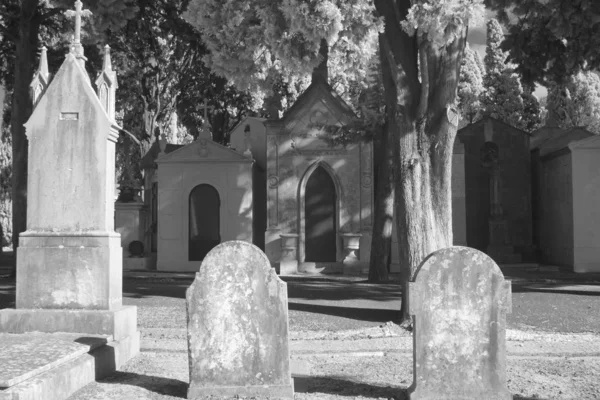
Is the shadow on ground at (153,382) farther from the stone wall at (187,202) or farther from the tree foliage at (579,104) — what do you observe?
the tree foliage at (579,104)

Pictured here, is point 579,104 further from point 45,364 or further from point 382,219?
point 45,364

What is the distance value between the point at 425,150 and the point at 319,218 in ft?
39.4

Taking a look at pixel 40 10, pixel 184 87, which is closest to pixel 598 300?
pixel 40 10

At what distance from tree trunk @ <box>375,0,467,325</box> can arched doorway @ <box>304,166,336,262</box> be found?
11.5 meters

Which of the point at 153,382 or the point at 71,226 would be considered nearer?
the point at 153,382

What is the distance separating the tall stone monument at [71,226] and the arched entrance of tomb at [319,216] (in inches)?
555

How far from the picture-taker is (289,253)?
2206 cm

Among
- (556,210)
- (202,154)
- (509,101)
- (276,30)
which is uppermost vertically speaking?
(509,101)

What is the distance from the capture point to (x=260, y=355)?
6.28 m

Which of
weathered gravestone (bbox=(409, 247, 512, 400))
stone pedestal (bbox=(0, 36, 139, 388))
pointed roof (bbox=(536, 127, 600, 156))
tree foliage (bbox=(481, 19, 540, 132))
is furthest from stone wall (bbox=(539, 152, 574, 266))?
tree foliage (bbox=(481, 19, 540, 132))

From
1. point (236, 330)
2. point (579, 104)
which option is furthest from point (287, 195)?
point (579, 104)

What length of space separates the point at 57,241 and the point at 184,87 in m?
22.5

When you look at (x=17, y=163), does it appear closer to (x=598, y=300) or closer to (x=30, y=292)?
(x=30, y=292)

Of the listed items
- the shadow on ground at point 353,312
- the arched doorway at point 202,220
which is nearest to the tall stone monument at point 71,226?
the shadow on ground at point 353,312
